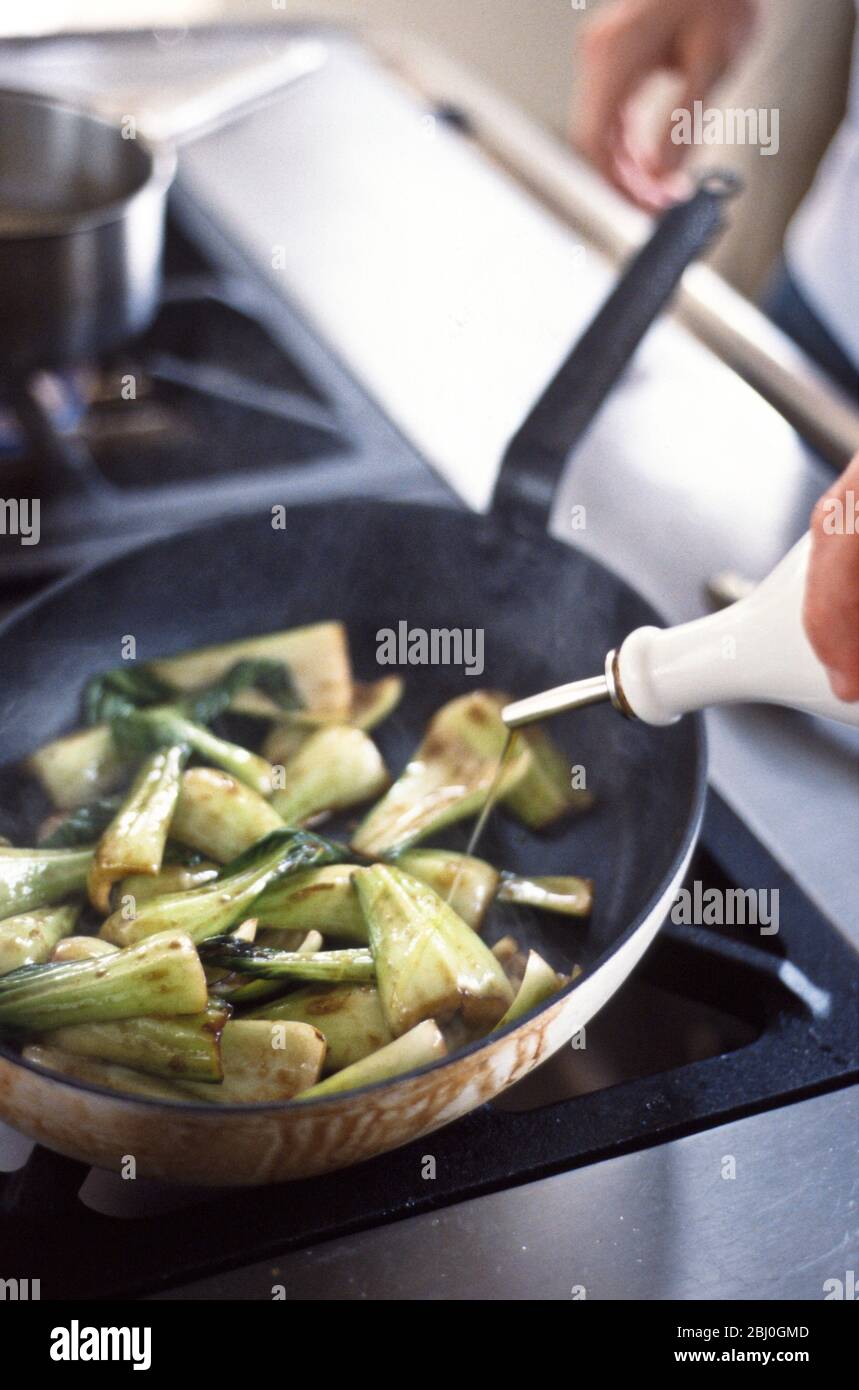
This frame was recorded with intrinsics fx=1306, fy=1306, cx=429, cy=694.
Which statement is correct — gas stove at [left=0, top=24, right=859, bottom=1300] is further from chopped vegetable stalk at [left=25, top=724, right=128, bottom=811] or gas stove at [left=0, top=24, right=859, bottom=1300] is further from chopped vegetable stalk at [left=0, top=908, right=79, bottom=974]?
chopped vegetable stalk at [left=25, top=724, right=128, bottom=811]

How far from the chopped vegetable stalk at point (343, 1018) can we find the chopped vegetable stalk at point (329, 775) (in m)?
0.16

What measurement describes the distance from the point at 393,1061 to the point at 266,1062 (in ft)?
0.20

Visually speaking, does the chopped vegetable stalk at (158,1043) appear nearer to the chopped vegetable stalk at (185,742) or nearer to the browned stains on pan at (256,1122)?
the browned stains on pan at (256,1122)

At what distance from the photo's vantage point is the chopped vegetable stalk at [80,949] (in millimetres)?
636

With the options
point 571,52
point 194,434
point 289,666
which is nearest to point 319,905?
point 289,666

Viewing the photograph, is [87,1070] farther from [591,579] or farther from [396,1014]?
[591,579]

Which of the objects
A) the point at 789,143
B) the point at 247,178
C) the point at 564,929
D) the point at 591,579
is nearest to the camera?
the point at 564,929

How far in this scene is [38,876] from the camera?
2.26 feet

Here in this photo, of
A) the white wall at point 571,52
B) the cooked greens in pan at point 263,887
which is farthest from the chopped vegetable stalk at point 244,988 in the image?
the white wall at point 571,52

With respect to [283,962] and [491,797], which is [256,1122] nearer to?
[283,962]

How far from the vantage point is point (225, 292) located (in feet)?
4.21

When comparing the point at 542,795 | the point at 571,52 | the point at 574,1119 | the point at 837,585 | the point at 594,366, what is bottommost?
the point at 574,1119
